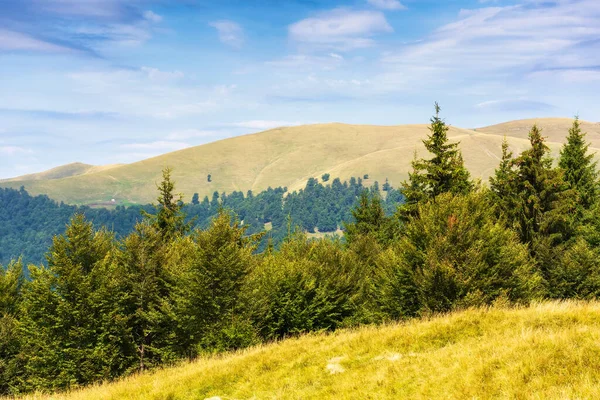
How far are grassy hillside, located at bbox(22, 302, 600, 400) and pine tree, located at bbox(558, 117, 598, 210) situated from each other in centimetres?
4328

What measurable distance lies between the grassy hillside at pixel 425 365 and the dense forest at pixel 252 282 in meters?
13.4

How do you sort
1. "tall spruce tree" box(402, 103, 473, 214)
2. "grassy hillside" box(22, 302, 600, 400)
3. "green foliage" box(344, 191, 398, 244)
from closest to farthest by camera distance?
"grassy hillside" box(22, 302, 600, 400), "tall spruce tree" box(402, 103, 473, 214), "green foliage" box(344, 191, 398, 244)

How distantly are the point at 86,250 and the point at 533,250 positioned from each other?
41.3m

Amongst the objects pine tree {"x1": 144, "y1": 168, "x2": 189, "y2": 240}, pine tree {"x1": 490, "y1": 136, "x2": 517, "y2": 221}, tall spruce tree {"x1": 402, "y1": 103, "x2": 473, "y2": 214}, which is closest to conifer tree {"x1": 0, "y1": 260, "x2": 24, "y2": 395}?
pine tree {"x1": 144, "y1": 168, "x2": 189, "y2": 240}

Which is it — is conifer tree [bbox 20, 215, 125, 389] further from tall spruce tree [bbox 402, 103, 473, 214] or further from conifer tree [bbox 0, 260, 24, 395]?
tall spruce tree [bbox 402, 103, 473, 214]

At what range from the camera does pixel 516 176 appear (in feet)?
142

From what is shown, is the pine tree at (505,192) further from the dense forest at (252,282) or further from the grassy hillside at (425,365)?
the grassy hillside at (425,365)

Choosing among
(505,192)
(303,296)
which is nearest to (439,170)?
(505,192)

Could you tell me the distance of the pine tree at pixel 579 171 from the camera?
166 feet

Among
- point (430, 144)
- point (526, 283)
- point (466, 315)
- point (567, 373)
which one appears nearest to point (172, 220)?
point (430, 144)

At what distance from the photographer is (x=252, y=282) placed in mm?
34844

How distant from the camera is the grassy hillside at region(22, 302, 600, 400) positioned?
9055 millimetres

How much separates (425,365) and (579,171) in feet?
168

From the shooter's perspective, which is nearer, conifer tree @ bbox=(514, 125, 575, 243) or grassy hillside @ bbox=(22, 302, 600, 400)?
grassy hillside @ bbox=(22, 302, 600, 400)
